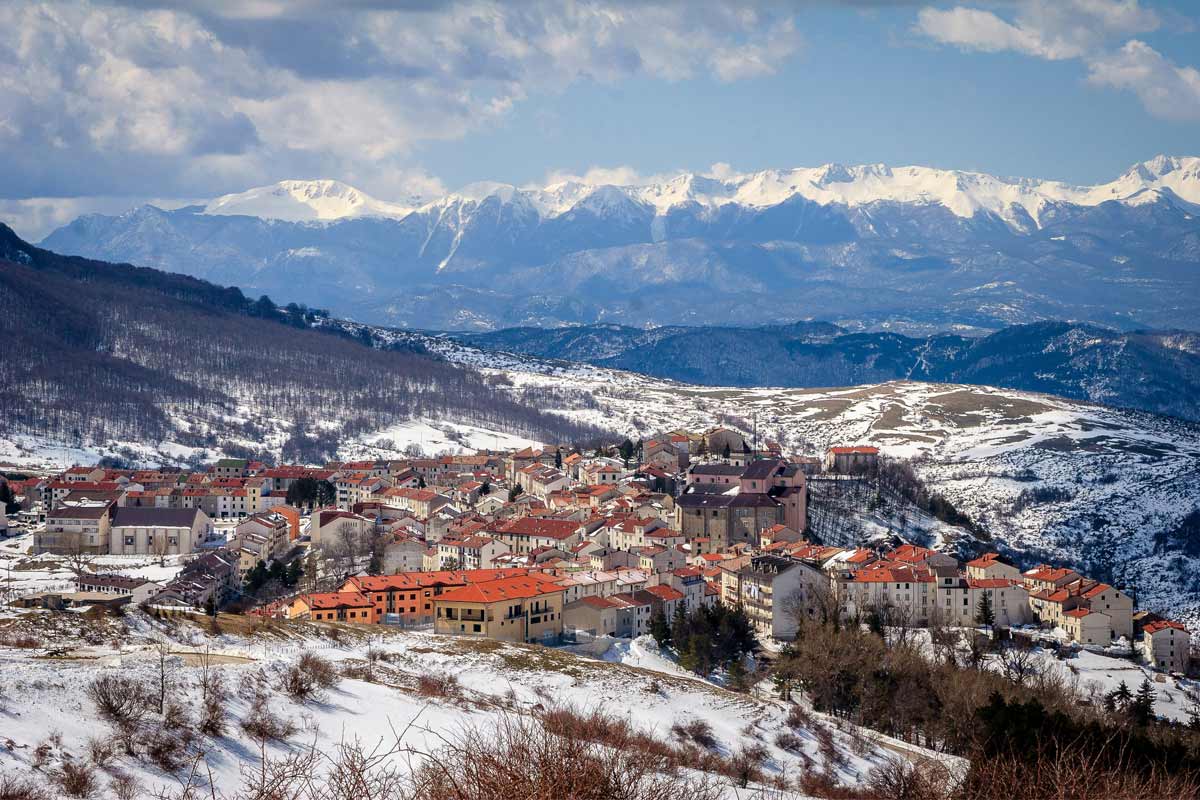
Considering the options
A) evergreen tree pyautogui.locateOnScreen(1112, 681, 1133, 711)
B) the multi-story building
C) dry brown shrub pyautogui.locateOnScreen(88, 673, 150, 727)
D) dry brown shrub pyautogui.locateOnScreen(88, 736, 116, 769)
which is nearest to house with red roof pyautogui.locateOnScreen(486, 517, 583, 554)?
the multi-story building

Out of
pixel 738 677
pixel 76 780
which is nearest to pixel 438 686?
pixel 76 780

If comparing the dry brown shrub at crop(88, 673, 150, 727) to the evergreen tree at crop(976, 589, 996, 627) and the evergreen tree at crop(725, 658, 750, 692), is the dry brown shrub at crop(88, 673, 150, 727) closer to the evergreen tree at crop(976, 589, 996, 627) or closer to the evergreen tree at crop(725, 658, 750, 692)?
the evergreen tree at crop(725, 658, 750, 692)

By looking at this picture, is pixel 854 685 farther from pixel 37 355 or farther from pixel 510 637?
pixel 37 355

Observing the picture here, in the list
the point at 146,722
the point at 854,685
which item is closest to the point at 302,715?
the point at 146,722

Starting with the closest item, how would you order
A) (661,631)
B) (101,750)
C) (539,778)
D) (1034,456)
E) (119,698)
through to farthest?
(539,778) < (101,750) < (119,698) < (661,631) < (1034,456)

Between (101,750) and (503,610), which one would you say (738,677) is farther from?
(101,750)
